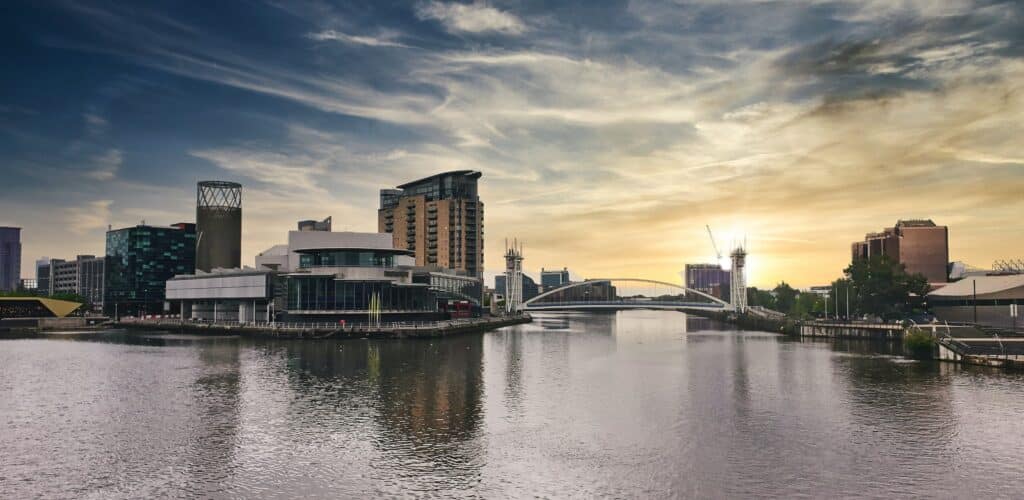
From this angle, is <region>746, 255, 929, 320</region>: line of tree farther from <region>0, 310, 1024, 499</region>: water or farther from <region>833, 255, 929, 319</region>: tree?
<region>0, 310, 1024, 499</region>: water

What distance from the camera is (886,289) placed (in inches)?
4774

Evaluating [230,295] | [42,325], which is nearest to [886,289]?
[230,295]

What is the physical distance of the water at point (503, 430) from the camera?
29391mm

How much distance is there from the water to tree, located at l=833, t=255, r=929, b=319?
56075mm

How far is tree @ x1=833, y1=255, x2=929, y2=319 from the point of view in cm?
12169

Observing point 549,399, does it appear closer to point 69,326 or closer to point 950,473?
point 950,473

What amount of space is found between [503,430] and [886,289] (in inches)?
4137

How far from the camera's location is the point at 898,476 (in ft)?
99.8

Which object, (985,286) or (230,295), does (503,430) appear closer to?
(230,295)

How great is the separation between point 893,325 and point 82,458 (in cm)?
11365

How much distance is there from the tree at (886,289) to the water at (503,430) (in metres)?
56.1

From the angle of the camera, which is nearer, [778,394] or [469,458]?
[469,458]

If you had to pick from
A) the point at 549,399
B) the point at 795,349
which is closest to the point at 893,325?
the point at 795,349

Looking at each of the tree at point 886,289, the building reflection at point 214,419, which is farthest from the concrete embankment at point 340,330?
the tree at point 886,289
